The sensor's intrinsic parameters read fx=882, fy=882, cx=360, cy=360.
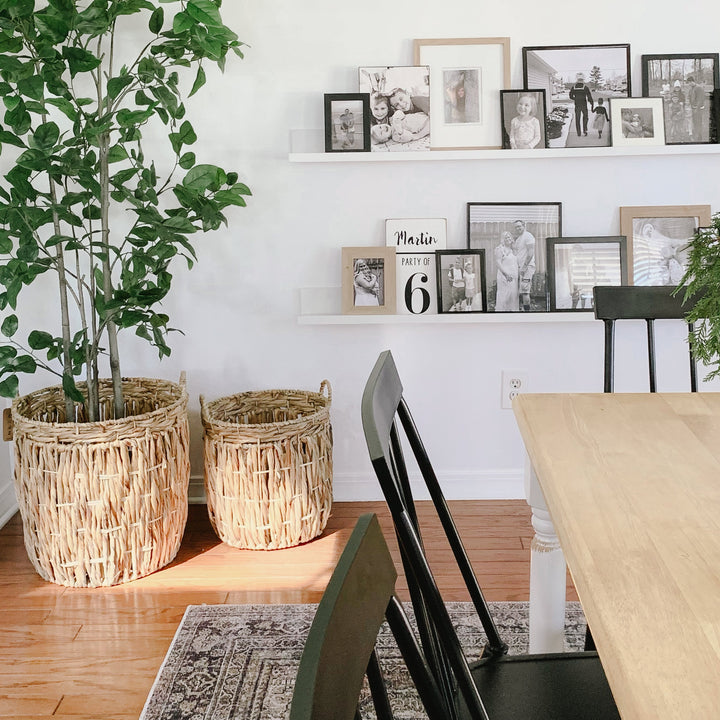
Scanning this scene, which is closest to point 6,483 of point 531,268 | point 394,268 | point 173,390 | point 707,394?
point 173,390

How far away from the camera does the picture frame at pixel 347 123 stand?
2.93 m

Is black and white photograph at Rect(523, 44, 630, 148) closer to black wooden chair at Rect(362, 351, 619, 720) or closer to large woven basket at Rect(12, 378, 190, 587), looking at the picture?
large woven basket at Rect(12, 378, 190, 587)

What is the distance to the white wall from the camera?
9.57ft

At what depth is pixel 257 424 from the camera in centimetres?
282

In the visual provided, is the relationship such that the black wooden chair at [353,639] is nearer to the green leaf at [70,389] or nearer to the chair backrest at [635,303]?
the chair backrest at [635,303]

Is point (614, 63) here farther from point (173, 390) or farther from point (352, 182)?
point (173, 390)

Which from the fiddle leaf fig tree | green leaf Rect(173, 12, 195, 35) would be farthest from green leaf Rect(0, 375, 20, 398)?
green leaf Rect(173, 12, 195, 35)

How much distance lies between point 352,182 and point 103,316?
0.99 meters

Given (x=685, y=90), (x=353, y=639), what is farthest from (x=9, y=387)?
(x=685, y=90)

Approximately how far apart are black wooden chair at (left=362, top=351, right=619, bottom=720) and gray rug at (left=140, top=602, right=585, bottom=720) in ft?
2.13

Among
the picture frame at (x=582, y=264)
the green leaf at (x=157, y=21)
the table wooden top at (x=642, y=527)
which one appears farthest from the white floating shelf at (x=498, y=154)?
the table wooden top at (x=642, y=527)

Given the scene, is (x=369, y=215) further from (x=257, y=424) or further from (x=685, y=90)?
(x=685, y=90)

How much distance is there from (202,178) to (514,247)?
111 centimetres

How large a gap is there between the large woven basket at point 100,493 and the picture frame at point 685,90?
1849mm
